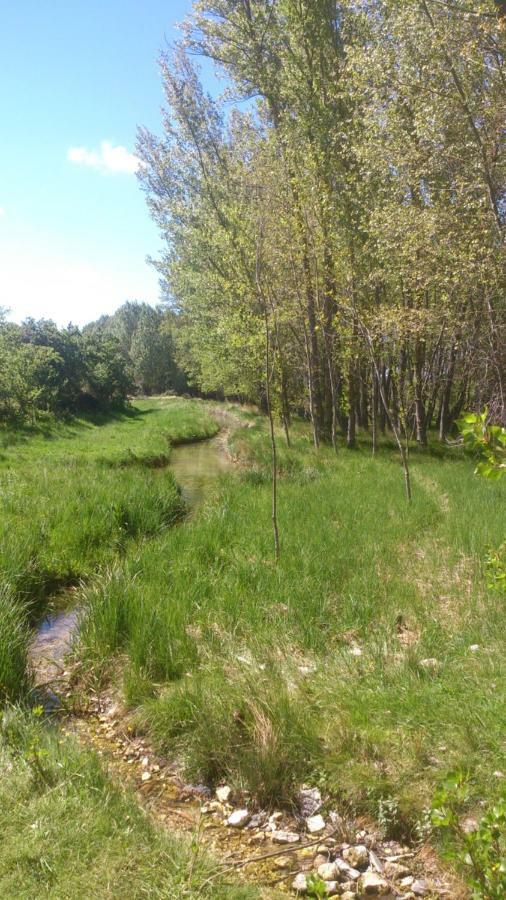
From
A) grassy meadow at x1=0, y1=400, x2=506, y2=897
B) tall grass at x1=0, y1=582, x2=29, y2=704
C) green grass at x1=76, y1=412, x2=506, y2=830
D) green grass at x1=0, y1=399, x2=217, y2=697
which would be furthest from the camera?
green grass at x1=0, y1=399, x2=217, y2=697

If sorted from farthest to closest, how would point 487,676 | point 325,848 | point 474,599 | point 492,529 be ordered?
1. point 492,529
2. point 474,599
3. point 487,676
4. point 325,848

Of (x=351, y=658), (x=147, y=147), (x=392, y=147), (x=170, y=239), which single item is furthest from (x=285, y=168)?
(x=351, y=658)

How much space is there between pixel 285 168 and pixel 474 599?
12.5 metres

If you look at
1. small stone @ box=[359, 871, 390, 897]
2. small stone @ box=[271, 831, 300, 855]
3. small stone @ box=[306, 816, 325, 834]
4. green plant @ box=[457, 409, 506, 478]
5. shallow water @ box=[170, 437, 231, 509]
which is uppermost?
green plant @ box=[457, 409, 506, 478]

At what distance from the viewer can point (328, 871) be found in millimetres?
2775

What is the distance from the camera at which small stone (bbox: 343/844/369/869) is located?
287 cm

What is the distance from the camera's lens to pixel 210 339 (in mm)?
21609

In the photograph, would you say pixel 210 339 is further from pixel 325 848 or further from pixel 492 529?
pixel 325 848

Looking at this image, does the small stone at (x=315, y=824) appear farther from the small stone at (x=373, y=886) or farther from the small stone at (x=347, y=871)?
the small stone at (x=373, y=886)

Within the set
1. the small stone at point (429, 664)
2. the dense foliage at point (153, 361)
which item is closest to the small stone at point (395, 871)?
the small stone at point (429, 664)

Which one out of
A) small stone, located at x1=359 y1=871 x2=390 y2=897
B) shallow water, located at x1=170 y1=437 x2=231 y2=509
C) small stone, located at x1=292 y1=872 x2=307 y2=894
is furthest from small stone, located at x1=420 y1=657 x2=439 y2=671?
shallow water, located at x1=170 y1=437 x2=231 y2=509

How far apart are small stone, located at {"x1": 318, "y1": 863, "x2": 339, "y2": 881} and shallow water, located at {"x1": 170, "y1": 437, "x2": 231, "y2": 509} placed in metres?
9.05

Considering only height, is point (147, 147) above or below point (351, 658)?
above

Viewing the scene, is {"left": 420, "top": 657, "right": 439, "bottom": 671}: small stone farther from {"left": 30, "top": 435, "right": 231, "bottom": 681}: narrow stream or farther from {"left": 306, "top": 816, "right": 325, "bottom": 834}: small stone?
{"left": 30, "top": 435, "right": 231, "bottom": 681}: narrow stream
